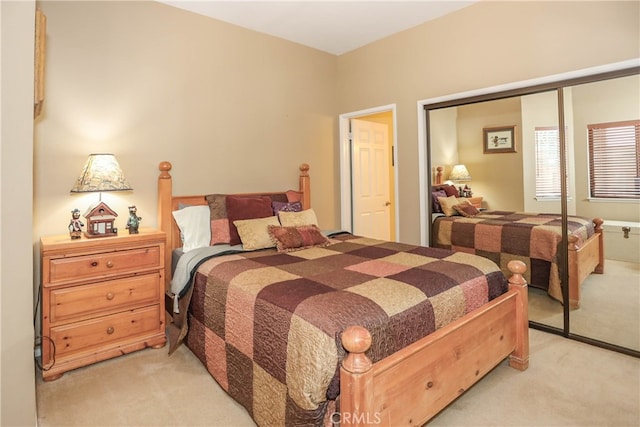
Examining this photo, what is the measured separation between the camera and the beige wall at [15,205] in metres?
1.21

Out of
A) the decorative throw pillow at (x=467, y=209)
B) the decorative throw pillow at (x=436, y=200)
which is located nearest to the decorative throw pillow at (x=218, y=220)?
the decorative throw pillow at (x=436, y=200)

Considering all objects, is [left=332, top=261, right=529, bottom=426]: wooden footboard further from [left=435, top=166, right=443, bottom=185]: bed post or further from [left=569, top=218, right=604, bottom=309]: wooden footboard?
[left=435, top=166, right=443, bottom=185]: bed post

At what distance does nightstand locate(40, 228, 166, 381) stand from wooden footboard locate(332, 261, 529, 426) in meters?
1.84

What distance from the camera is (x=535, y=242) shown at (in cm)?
294

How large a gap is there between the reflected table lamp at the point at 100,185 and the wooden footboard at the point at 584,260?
340 centimetres

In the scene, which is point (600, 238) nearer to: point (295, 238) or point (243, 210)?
point (295, 238)

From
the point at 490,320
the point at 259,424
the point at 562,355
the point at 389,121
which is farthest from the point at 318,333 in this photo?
the point at 389,121

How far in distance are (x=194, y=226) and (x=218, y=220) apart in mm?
196

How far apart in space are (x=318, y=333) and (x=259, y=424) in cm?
68

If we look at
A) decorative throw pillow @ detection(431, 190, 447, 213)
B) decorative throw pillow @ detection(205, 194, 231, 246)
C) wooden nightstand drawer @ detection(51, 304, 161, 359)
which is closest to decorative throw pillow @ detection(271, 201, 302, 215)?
decorative throw pillow @ detection(205, 194, 231, 246)

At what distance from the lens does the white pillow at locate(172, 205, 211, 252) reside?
9.39 ft

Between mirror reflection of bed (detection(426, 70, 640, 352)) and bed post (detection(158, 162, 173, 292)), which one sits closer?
mirror reflection of bed (detection(426, 70, 640, 352))

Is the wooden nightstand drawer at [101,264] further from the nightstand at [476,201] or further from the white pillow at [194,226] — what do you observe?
the nightstand at [476,201]

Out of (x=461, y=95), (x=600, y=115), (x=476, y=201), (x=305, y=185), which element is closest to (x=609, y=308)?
(x=476, y=201)
